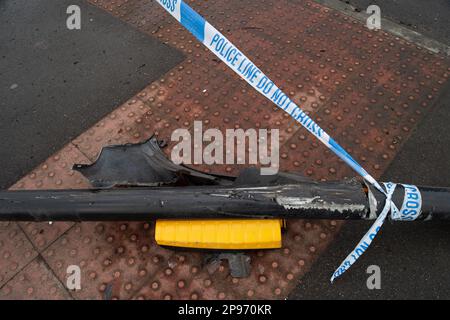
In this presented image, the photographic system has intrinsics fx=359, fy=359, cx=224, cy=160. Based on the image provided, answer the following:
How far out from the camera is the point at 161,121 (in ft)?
12.1

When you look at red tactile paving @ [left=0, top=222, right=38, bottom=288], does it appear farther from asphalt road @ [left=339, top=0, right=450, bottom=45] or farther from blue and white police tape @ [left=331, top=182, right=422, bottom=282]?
asphalt road @ [left=339, top=0, right=450, bottom=45]

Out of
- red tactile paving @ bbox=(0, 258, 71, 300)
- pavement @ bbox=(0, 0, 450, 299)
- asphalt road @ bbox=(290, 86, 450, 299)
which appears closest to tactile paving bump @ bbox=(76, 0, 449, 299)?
pavement @ bbox=(0, 0, 450, 299)

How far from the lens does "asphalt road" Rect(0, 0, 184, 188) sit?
145 inches

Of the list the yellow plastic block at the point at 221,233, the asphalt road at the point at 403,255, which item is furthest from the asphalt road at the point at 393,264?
the yellow plastic block at the point at 221,233

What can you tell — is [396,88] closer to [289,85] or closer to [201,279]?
[289,85]

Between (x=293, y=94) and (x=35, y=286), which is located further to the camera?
(x=293, y=94)

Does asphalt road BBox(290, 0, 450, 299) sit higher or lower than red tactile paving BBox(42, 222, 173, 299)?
higher

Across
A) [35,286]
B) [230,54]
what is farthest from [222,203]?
[35,286]

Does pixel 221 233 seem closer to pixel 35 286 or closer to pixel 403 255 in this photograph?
pixel 403 255

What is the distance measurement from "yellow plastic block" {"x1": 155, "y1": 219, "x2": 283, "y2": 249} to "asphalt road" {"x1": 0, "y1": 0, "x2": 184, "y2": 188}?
171 cm

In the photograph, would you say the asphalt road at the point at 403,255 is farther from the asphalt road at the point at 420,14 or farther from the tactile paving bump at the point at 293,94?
the asphalt road at the point at 420,14

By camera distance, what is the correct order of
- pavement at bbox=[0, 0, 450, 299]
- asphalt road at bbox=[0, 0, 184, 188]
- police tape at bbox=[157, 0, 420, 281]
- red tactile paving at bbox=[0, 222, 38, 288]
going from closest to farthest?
police tape at bbox=[157, 0, 420, 281]
pavement at bbox=[0, 0, 450, 299]
red tactile paving at bbox=[0, 222, 38, 288]
asphalt road at bbox=[0, 0, 184, 188]

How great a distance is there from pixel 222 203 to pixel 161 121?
1.49 meters
